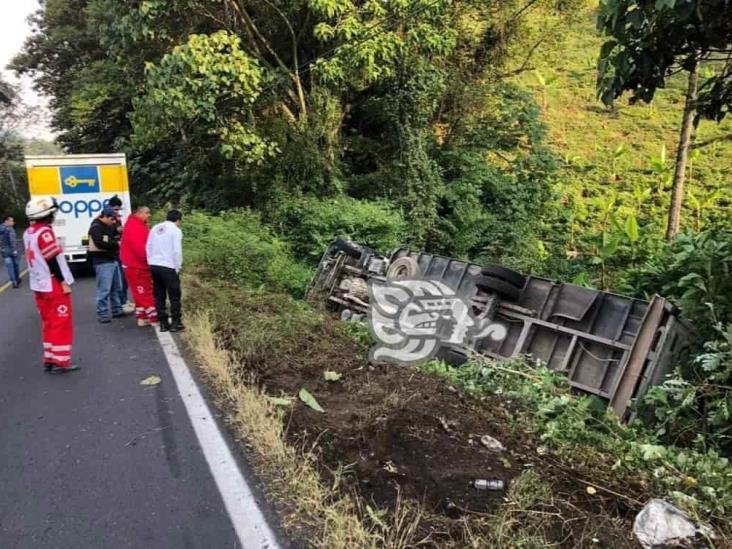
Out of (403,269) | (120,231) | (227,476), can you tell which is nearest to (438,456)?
(227,476)

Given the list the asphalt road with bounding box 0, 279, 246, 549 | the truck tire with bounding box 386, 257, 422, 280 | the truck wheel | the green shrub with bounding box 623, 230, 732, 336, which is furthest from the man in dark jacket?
the green shrub with bounding box 623, 230, 732, 336

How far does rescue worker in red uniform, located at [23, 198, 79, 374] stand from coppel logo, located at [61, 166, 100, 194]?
8.82 meters

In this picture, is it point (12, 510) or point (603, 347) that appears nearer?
point (12, 510)

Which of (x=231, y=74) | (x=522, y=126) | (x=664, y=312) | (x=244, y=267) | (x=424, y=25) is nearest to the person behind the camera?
(x=664, y=312)

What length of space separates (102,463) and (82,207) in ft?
38.7

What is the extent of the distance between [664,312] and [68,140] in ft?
92.6

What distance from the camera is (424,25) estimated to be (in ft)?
44.3

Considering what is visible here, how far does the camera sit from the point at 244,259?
1113 cm

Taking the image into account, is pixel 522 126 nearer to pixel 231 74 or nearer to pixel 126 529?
pixel 231 74

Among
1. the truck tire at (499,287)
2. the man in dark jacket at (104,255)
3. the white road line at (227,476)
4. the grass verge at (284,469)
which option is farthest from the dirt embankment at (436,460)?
the man in dark jacket at (104,255)

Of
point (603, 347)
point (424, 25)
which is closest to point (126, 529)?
point (603, 347)

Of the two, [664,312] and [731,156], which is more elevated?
[731,156]

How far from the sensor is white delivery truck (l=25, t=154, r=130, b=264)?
13.6 metres

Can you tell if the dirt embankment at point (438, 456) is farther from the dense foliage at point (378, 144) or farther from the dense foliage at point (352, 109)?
the dense foliage at point (352, 109)
